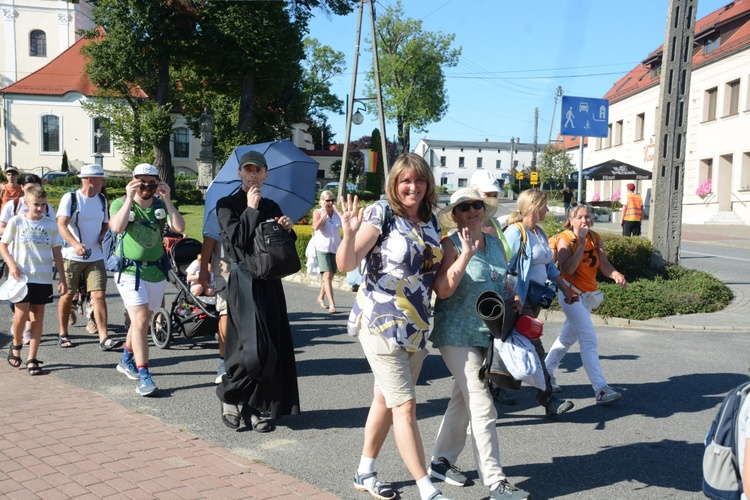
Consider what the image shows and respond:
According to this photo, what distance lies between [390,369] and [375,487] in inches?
28.8

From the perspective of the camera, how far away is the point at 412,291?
163 inches

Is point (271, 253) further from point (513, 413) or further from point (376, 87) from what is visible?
point (376, 87)

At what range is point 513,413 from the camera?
6.14m

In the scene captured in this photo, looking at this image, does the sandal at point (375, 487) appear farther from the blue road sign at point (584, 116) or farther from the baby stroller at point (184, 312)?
the blue road sign at point (584, 116)

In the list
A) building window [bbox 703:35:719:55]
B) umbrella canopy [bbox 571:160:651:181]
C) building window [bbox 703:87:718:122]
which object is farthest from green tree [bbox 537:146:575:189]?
umbrella canopy [bbox 571:160:651:181]

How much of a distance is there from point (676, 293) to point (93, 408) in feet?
30.4

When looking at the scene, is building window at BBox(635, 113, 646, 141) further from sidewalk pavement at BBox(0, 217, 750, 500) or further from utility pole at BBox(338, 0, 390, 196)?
sidewalk pavement at BBox(0, 217, 750, 500)

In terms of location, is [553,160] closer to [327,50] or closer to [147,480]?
[327,50]

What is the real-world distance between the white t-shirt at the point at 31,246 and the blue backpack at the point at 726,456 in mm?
6185

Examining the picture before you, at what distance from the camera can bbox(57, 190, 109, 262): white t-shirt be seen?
26.1 ft

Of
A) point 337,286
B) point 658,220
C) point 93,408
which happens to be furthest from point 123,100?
point 93,408

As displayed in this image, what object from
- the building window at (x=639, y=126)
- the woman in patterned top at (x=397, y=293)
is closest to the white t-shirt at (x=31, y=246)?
the woman in patterned top at (x=397, y=293)

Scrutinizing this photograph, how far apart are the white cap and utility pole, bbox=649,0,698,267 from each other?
33.9ft

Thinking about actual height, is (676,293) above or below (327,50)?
below
